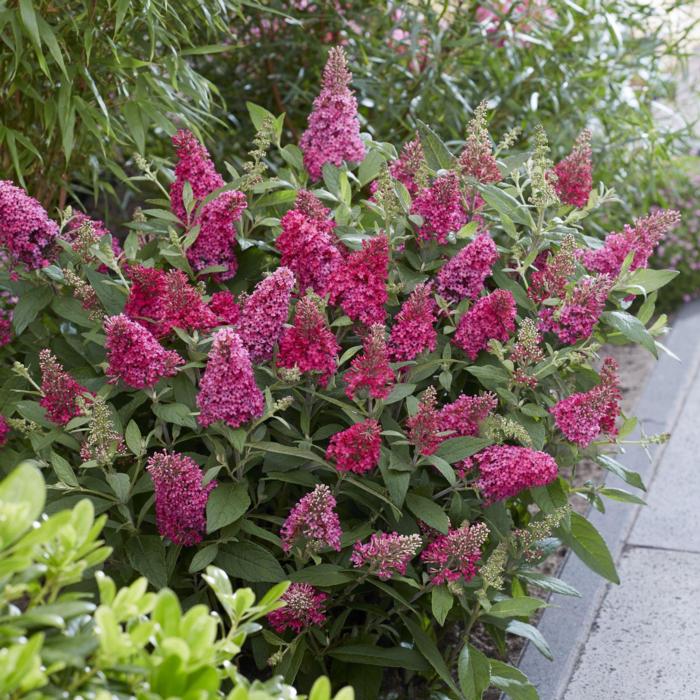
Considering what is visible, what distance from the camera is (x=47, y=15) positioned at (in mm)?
2945

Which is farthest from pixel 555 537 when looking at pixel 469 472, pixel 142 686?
pixel 142 686

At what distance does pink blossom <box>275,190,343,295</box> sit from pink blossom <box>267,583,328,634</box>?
0.64 metres

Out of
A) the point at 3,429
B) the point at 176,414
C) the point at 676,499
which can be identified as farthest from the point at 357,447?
the point at 676,499

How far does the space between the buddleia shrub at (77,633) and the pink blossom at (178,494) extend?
0.60 meters

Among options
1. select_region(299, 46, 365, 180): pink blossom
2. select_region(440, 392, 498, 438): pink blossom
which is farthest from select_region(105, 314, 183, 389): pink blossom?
select_region(299, 46, 365, 180): pink blossom

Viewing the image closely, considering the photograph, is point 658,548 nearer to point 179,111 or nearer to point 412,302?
point 412,302

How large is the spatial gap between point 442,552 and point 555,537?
1.82ft

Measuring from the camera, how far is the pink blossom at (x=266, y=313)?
2086mm

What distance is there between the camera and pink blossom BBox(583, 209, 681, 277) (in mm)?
2480

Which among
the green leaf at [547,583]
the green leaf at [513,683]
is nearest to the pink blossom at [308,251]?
the green leaf at [547,583]

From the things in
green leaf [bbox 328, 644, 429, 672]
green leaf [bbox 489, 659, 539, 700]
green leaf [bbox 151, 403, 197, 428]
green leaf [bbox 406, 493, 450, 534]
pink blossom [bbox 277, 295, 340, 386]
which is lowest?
green leaf [bbox 328, 644, 429, 672]

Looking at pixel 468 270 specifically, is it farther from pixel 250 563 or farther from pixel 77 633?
pixel 77 633

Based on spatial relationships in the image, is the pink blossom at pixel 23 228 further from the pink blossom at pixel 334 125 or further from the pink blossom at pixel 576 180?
the pink blossom at pixel 576 180

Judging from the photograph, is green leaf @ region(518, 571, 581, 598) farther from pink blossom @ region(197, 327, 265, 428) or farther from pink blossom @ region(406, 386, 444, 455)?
pink blossom @ region(197, 327, 265, 428)
